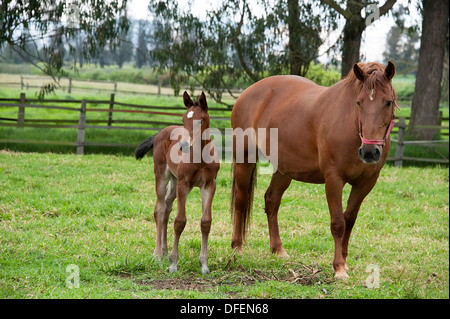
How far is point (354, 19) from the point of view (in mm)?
12633

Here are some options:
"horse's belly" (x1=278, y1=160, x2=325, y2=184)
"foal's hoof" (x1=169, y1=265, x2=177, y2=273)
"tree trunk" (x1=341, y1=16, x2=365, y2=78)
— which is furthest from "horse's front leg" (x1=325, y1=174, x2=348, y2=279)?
"tree trunk" (x1=341, y1=16, x2=365, y2=78)

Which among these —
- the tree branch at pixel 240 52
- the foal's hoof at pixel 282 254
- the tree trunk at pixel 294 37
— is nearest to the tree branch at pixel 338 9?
the tree trunk at pixel 294 37

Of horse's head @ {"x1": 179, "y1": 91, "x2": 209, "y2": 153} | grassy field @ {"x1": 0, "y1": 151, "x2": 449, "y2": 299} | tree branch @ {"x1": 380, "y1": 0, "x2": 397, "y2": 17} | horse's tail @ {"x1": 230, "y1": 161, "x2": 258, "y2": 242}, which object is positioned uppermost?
tree branch @ {"x1": 380, "y1": 0, "x2": 397, "y2": 17}

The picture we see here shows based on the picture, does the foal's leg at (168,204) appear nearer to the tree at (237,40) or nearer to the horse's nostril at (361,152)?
the horse's nostril at (361,152)

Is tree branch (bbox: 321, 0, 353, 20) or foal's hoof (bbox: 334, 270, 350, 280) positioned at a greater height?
tree branch (bbox: 321, 0, 353, 20)

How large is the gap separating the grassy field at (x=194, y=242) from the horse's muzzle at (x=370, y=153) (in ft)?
3.76

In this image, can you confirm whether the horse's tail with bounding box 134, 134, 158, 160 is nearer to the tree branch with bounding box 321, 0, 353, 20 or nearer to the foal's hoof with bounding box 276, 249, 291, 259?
the foal's hoof with bounding box 276, 249, 291, 259

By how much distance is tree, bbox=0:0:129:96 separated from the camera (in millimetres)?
12234

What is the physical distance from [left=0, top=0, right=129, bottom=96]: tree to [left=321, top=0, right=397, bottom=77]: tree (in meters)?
5.71

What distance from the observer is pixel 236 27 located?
13672 mm

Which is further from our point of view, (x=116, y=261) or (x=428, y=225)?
(x=428, y=225)

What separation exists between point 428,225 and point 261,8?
8.48 metres
